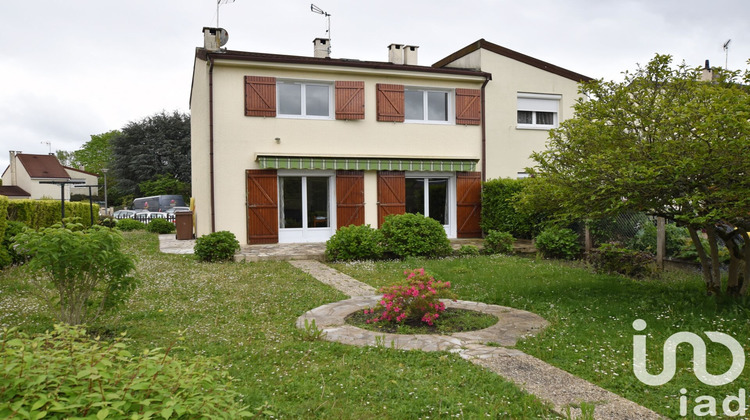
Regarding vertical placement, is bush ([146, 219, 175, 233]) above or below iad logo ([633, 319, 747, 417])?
above

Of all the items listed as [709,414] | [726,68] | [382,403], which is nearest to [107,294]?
[382,403]

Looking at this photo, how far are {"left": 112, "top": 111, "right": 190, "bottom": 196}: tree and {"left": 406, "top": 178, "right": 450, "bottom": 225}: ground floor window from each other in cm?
3113

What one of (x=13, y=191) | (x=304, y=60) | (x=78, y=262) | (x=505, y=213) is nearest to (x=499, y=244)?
(x=505, y=213)

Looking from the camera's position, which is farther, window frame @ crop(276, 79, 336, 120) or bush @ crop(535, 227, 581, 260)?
window frame @ crop(276, 79, 336, 120)

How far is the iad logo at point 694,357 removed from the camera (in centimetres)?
380

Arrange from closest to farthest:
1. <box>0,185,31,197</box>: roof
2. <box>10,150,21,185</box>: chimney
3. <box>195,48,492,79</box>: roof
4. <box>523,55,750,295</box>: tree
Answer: <box>523,55,750,295</box>: tree < <box>195,48,492,79</box>: roof < <box>0,185,31,197</box>: roof < <box>10,150,21,185</box>: chimney

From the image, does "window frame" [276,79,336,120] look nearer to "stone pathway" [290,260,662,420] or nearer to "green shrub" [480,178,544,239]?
"green shrub" [480,178,544,239]

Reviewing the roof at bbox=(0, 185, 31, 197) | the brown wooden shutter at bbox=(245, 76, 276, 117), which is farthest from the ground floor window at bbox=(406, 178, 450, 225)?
the roof at bbox=(0, 185, 31, 197)

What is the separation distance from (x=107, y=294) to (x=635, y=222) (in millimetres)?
10228

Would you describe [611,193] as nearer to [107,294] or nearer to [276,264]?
[107,294]

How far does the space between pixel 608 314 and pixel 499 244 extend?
6.75 meters

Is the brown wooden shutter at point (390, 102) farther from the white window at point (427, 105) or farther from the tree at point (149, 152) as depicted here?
the tree at point (149, 152)

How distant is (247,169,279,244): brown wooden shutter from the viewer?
1367 cm

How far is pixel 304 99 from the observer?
1443 centimetres
